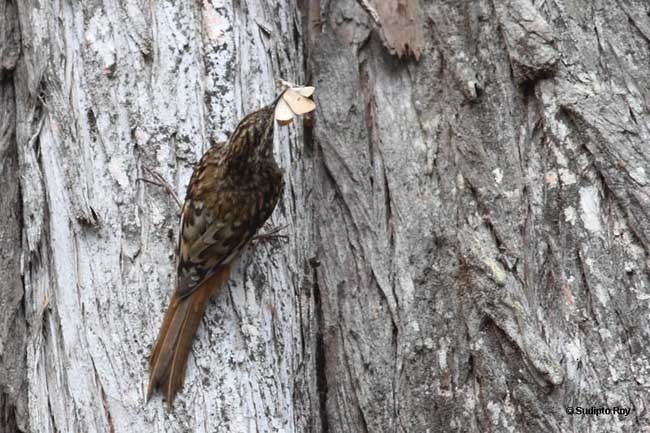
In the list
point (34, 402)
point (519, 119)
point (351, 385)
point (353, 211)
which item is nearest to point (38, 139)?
point (34, 402)

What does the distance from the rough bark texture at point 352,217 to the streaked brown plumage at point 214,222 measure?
0.06 meters

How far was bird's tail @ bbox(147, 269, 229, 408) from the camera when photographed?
328 centimetres

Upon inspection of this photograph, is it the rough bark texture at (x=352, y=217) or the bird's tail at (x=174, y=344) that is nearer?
the bird's tail at (x=174, y=344)

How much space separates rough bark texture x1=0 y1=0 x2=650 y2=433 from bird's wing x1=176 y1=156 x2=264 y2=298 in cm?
7

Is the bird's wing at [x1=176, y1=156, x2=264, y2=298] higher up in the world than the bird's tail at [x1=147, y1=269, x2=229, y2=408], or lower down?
higher up

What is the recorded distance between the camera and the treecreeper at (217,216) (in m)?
3.31

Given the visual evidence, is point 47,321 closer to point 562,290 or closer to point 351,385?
point 351,385

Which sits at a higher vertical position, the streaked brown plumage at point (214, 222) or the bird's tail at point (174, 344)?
the streaked brown plumage at point (214, 222)

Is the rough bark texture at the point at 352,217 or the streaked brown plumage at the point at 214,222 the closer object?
the streaked brown plumage at the point at 214,222

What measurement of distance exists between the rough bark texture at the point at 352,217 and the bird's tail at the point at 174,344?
6 centimetres

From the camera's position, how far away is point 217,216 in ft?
12.2

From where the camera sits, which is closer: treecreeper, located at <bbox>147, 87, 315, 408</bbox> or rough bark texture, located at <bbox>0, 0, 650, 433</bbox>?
treecreeper, located at <bbox>147, 87, 315, 408</bbox>

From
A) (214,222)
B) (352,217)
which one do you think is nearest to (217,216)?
(214,222)

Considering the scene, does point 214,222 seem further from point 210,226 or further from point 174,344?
point 174,344
